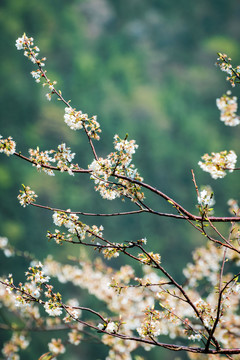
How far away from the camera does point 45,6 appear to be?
52.9 feet

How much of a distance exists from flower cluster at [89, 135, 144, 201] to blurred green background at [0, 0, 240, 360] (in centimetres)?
1024

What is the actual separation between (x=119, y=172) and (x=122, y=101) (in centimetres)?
1465

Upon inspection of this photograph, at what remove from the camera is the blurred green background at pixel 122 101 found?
1262cm

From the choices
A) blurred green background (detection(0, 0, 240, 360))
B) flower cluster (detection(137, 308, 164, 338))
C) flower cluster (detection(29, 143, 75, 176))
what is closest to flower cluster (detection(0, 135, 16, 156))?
flower cluster (detection(29, 143, 75, 176))

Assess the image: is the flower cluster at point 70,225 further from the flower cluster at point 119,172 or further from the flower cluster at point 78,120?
the flower cluster at point 78,120

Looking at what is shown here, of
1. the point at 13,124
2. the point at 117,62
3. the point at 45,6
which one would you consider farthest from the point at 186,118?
the point at 45,6

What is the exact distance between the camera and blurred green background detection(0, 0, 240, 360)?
497 inches

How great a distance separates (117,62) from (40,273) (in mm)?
16691

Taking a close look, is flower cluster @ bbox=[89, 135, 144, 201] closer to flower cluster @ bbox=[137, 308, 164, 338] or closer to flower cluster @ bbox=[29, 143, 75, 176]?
flower cluster @ bbox=[29, 143, 75, 176]

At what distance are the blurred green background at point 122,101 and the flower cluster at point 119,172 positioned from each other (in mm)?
10244

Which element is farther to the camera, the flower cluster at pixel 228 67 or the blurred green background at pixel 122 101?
the blurred green background at pixel 122 101

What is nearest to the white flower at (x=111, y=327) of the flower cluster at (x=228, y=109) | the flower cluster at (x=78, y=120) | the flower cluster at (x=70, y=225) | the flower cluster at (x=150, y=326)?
the flower cluster at (x=150, y=326)

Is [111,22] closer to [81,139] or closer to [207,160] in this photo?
[81,139]

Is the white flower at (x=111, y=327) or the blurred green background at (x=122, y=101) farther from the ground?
the blurred green background at (x=122, y=101)
